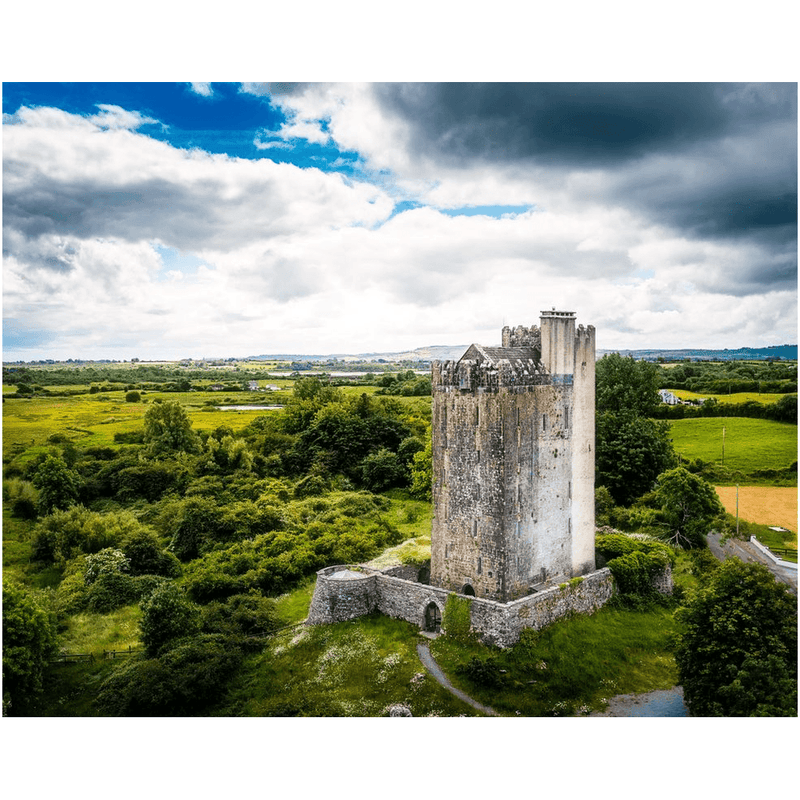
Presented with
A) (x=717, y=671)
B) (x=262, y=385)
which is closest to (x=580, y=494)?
(x=717, y=671)

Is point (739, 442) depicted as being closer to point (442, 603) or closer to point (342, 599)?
point (442, 603)

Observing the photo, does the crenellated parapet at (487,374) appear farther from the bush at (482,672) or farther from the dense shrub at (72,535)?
the dense shrub at (72,535)

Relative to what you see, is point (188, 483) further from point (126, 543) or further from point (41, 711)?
point (41, 711)

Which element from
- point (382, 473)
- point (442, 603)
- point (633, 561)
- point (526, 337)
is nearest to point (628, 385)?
point (382, 473)

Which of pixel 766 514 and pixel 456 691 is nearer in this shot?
pixel 456 691

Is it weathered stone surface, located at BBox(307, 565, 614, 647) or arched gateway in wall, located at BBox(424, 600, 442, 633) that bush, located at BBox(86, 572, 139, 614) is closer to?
weathered stone surface, located at BBox(307, 565, 614, 647)
